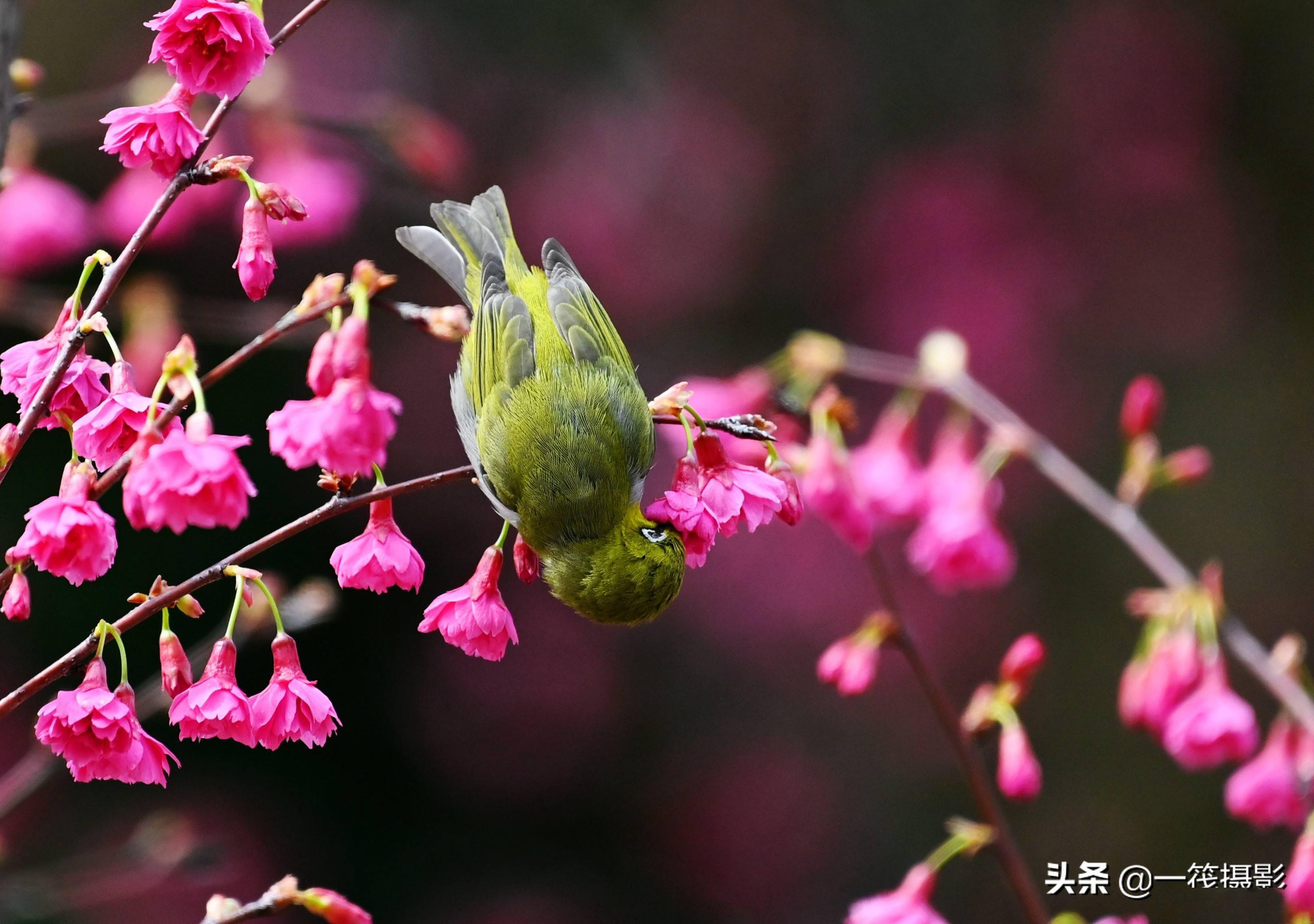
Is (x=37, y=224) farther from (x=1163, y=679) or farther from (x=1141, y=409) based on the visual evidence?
(x=1163, y=679)

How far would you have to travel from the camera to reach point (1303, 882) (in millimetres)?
1571

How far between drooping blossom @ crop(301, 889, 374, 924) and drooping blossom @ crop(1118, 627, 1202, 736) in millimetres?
1267

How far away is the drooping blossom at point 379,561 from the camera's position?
4.09 feet

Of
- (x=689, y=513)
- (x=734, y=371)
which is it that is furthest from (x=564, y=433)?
(x=734, y=371)

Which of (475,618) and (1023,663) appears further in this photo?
(1023,663)

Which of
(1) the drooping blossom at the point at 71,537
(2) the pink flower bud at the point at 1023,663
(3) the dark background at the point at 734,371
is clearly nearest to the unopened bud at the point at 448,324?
(1) the drooping blossom at the point at 71,537

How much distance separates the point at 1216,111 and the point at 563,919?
418 cm

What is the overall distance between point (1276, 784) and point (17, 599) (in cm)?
166

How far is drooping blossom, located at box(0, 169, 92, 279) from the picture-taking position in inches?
104

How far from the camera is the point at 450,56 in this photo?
15.0 feet

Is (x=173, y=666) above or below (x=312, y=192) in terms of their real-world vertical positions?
below

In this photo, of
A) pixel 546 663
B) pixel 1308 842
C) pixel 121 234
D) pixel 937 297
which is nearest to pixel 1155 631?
pixel 1308 842

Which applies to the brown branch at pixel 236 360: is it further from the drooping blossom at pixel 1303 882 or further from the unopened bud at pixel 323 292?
the drooping blossom at pixel 1303 882

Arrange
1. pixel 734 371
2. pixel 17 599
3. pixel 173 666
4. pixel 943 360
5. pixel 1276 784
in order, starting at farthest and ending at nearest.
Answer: pixel 734 371
pixel 943 360
pixel 1276 784
pixel 173 666
pixel 17 599
